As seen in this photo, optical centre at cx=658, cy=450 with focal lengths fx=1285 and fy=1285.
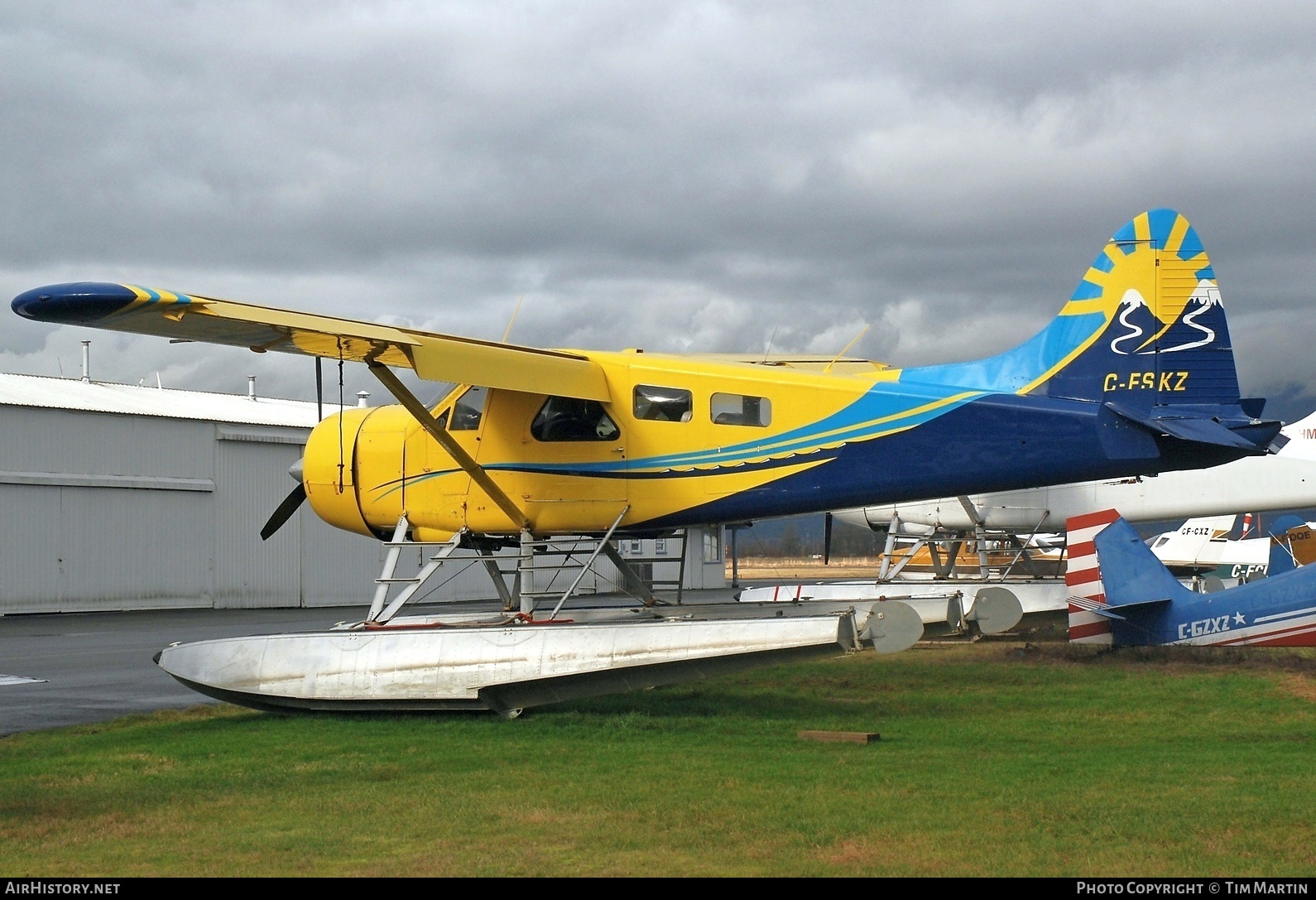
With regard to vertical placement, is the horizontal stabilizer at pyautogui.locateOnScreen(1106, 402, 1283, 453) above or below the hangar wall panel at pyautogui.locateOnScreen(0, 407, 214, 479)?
below

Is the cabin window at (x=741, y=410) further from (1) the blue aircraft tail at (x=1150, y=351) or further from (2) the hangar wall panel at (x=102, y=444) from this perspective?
(2) the hangar wall panel at (x=102, y=444)

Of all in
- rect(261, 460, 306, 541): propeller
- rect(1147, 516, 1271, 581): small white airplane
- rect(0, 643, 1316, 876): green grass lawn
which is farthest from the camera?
rect(1147, 516, 1271, 581): small white airplane

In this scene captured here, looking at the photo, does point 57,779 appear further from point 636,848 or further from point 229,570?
point 229,570

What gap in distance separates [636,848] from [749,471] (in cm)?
574

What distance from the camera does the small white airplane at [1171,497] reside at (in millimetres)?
23578

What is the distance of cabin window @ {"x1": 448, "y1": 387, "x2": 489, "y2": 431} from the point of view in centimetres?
1238

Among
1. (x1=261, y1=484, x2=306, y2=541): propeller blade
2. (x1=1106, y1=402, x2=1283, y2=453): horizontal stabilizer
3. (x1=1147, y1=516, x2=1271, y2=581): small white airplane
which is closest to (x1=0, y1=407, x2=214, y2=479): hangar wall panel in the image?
(x1=261, y1=484, x2=306, y2=541): propeller blade

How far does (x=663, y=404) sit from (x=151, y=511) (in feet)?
81.1

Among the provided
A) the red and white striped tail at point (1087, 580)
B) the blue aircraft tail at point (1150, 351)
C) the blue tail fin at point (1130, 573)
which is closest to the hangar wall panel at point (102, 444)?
the blue aircraft tail at point (1150, 351)

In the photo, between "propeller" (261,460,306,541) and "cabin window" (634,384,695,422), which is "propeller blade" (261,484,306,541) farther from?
"cabin window" (634,384,695,422)

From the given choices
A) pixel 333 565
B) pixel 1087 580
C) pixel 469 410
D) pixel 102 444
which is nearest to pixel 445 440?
pixel 469 410

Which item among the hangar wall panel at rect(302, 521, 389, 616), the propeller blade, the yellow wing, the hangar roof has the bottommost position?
the hangar wall panel at rect(302, 521, 389, 616)

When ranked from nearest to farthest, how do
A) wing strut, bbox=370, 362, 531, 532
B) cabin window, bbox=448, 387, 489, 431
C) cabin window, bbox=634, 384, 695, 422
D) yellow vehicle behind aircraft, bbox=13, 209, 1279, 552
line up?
yellow vehicle behind aircraft, bbox=13, 209, 1279, 552
wing strut, bbox=370, 362, 531, 532
cabin window, bbox=634, 384, 695, 422
cabin window, bbox=448, 387, 489, 431

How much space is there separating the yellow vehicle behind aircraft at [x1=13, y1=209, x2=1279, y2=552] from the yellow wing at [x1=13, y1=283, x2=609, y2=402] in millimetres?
27
